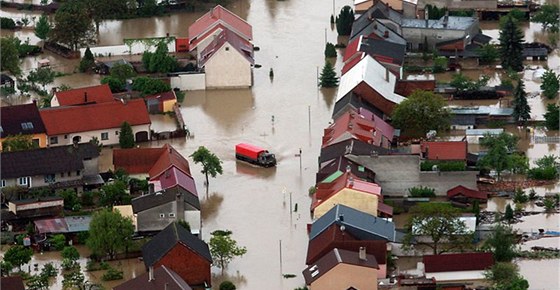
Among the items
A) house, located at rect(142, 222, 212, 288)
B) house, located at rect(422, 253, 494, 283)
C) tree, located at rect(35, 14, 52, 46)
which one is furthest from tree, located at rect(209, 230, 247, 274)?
tree, located at rect(35, 14, 52, 46)

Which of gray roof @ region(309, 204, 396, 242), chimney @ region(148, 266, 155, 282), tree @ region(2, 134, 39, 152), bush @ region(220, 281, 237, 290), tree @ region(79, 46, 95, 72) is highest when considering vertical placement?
tree @ region(79, 46, 95, 72)

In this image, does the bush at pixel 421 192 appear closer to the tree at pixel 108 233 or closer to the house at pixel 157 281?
the tree at pixel 108 233

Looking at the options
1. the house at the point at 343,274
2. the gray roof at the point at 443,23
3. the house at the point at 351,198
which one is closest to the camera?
the house at the point at 343,274

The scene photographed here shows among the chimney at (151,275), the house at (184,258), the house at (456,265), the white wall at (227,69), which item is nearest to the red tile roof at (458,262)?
the house at (456,265)

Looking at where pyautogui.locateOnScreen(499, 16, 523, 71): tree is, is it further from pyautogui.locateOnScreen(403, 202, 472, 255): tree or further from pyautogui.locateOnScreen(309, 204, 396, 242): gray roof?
pyautogui.locateOnScreen(309, 204, 396, 242): gray roof

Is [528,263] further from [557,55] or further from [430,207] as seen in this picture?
[557,55]

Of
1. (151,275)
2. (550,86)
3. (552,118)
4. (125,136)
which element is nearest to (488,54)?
(550,86)
